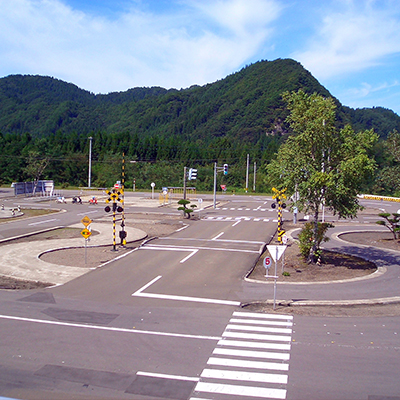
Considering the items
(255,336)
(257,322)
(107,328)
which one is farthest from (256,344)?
(107,328)

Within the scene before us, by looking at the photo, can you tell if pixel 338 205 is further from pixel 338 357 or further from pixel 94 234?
pixel 94 234

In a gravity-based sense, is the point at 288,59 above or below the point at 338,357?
above

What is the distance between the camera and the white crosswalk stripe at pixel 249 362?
7992mm

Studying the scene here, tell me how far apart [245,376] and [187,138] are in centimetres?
14882

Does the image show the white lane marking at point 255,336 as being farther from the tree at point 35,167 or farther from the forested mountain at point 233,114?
the forested mountain at point 233,114

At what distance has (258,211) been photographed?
156 ft

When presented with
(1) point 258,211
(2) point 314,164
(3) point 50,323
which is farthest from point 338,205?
(1) point 258,211

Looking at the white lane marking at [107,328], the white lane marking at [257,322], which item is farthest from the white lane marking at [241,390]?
the white lane marking at [257,322]

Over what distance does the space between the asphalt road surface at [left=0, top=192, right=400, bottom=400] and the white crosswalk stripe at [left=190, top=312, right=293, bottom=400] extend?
0.08 feet

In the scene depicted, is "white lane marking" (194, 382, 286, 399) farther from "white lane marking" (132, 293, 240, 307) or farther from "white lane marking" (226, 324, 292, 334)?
"white lane marking" (132, 293, 240, 307)

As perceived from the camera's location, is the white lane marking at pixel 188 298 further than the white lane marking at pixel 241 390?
Yes

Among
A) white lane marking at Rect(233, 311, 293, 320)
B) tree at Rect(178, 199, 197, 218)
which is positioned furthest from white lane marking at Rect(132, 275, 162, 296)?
tree at Rect(178, 199, 197, 218)

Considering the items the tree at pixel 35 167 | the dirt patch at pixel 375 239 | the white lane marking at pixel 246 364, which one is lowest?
the white lane marking at pixel 246 364

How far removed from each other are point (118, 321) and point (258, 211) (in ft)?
121
